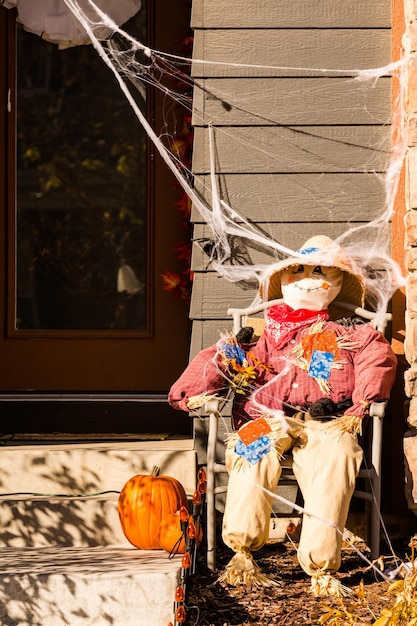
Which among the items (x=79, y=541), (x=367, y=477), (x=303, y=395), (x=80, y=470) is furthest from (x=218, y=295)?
(x=79, y=541)

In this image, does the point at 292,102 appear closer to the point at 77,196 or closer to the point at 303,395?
the point at 303,395

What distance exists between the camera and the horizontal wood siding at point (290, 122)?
431 cm

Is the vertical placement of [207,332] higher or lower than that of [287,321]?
lower

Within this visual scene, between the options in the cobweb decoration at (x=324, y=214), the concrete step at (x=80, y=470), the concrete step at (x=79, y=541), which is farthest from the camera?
the cobweb decoration at (x=324, y=214)

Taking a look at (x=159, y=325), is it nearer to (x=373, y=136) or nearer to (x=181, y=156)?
(x=181, y=156)

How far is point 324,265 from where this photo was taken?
13.0 feet

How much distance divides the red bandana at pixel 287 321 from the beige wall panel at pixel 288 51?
44.8 inches

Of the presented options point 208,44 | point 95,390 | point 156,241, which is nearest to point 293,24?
point 208,44

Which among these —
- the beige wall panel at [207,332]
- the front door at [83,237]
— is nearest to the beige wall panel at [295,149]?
the beige wall panel at [207,332]

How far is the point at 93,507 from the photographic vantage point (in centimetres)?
394

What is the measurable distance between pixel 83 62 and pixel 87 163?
58 centimetres

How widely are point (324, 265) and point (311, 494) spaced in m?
0.99

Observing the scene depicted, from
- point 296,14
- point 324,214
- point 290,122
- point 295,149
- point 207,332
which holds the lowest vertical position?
point 207,332

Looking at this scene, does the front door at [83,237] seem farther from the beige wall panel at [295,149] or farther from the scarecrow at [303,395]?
the scarecrow at [303,395]
